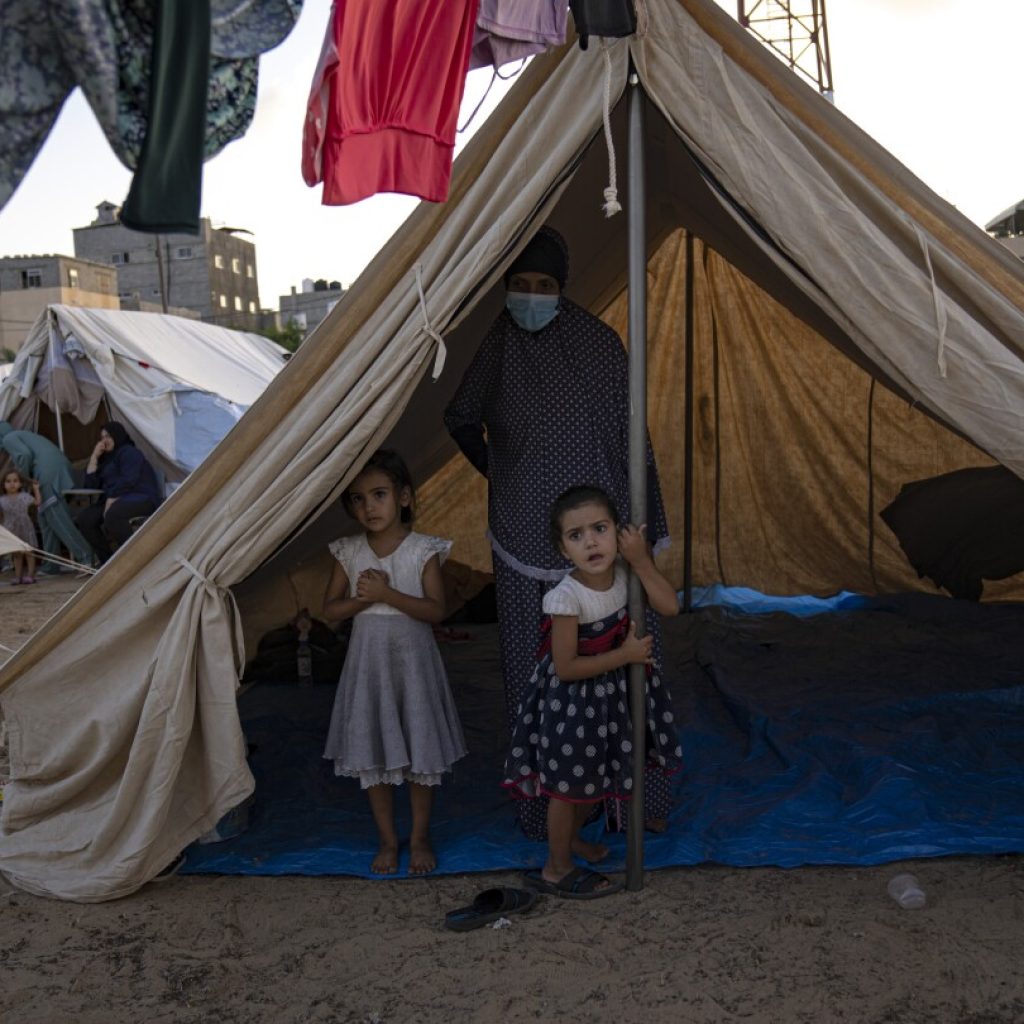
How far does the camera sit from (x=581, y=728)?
2928 mm

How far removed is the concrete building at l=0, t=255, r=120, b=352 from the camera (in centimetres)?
3775

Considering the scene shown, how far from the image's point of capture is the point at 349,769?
3.19 m

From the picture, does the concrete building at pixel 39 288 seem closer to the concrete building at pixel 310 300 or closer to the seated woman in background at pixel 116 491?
the concrete building at pixel 310 300

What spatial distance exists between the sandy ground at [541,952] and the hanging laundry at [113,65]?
1860 millimetres

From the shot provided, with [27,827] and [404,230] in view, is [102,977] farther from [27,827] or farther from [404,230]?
[404,230]

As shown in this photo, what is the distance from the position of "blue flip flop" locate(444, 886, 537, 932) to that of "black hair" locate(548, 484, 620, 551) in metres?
0.98

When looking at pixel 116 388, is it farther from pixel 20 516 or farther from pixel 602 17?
pixel 602 17

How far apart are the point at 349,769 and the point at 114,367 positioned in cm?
924

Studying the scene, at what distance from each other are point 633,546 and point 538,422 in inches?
24.2

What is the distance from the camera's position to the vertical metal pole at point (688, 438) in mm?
6168

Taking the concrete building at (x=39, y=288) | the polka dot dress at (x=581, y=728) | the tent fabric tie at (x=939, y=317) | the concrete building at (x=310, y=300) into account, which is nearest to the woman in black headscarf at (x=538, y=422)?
the polka dot dress at (x=581, y=728)

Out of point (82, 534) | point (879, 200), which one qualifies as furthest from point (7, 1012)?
point (82, 534)

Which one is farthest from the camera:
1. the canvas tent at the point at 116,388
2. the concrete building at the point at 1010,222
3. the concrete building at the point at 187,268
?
the concrete building at the point at 187,268

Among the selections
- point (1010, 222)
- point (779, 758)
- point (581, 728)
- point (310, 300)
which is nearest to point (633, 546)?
point (581, 728)
